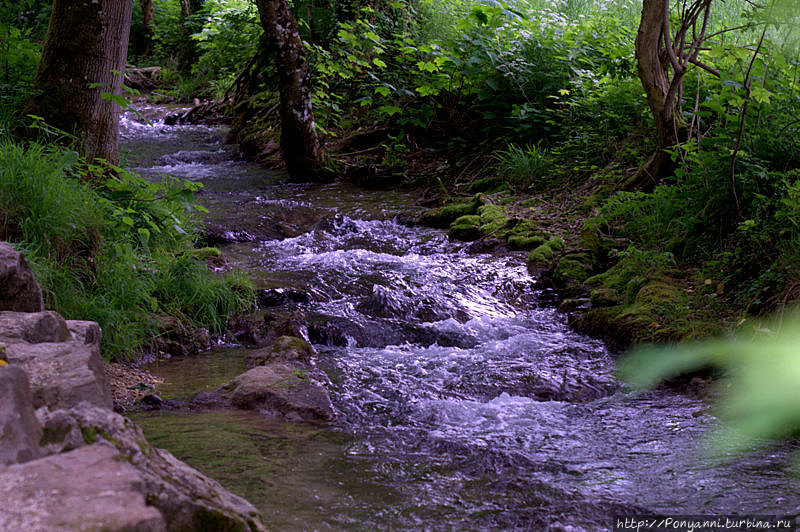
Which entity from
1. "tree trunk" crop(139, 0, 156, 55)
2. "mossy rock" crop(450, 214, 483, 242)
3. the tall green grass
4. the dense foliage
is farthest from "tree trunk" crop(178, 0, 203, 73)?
the tall green grass

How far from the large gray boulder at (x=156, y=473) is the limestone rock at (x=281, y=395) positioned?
5.32 ft

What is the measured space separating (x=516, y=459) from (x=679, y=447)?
0.74 m

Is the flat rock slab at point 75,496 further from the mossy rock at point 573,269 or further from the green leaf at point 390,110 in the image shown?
the green leaf at point 390,110

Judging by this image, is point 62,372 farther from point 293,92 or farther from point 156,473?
point 293,92

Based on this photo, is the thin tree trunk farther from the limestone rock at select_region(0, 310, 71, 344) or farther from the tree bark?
the limestone rock at select_region(0, 310, 71, 344)

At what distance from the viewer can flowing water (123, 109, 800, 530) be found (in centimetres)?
225

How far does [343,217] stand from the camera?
7.66 m

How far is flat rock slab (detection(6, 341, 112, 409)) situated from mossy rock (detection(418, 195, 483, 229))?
19.5ft

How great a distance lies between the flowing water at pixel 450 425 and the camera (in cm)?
225

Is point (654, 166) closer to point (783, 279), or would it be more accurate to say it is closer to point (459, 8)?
point (783, 279)

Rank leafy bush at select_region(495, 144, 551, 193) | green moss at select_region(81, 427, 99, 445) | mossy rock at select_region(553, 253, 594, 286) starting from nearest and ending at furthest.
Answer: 1. green moss at select_region(81, 427, 99, 445)
2. mossy rock at select_region(553, 253, 594, 286)
3. leafy bush at select_region(495, 144, 551, 193)

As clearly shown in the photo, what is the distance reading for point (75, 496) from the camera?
1.09 m

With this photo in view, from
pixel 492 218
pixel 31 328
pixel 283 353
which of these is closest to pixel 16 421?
pixel 31 328

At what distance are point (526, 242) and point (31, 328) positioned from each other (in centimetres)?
514
